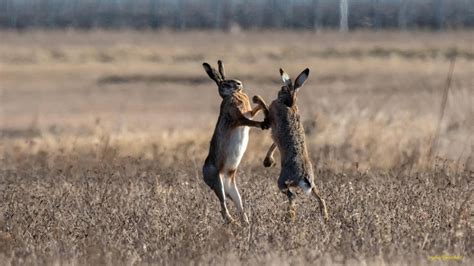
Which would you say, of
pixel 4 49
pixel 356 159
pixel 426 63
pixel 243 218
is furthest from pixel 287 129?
pixel 4 49

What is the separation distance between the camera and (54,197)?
1325 cm

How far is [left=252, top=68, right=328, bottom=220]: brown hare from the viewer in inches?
440

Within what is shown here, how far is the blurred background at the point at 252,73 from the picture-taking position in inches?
772

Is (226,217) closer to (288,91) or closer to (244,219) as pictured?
(244,219)

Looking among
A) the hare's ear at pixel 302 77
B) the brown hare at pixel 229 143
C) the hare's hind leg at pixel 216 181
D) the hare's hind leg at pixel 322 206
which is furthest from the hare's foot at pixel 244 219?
the hare's ear at pixel 302 77

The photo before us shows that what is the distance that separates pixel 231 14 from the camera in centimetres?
10281

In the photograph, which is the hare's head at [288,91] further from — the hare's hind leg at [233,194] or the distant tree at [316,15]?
the distant tree at [316,15]

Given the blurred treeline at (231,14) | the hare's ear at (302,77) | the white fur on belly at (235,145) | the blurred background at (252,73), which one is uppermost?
the hare's ear at (302,77)

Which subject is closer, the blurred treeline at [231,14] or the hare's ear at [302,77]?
the hare's ear at [302,77]

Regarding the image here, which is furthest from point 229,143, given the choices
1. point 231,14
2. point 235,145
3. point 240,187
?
point 231,14

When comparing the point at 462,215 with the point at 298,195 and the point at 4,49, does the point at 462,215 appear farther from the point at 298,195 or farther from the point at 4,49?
the point at 4,49

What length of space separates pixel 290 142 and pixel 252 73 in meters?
33.7

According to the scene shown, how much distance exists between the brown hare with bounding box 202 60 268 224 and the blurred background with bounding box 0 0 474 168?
15.5 feet

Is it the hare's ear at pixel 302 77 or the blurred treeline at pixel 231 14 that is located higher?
the hare's ear at pixel 302 77
